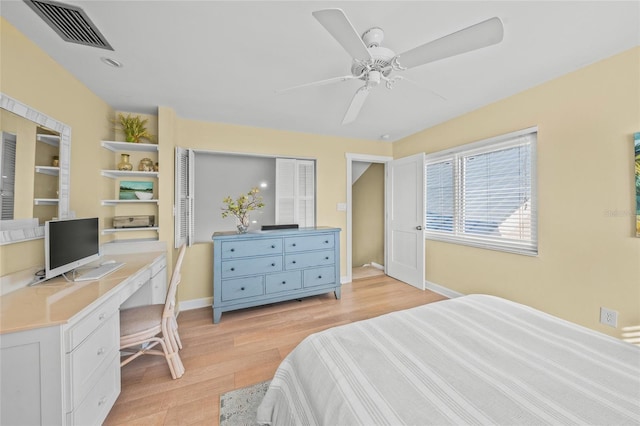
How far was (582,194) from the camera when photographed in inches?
80.5

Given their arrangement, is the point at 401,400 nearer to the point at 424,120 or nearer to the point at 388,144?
the point at 424,120

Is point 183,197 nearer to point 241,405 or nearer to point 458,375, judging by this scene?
point 241,405

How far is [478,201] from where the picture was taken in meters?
2.93

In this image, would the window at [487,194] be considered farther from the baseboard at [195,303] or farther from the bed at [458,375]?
the baseboard at [195,303]

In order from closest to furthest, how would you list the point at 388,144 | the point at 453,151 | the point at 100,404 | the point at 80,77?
the point at 100,404 < the point at 80,77 < the point at 453,151 < the point at 388,144

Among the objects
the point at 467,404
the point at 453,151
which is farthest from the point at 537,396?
the point at 453,151

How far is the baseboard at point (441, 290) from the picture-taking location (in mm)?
3191

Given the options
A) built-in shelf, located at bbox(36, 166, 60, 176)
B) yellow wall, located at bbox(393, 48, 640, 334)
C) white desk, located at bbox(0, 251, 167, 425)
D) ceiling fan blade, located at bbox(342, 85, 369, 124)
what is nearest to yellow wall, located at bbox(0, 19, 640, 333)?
yellow wall, located at bbox(393, 48, 640, 334)

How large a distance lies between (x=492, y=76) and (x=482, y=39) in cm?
122

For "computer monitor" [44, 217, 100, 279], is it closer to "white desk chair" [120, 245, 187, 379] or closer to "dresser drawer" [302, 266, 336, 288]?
"white desk chair" [120, 245, 187, 379]

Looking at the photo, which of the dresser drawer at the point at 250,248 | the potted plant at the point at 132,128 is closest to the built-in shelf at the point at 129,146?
the potted plant at the point at 132,128

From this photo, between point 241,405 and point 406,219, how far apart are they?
10.4 ft

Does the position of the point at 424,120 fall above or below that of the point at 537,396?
above

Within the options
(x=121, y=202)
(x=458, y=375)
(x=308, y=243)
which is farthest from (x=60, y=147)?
(x=458, y=375)
